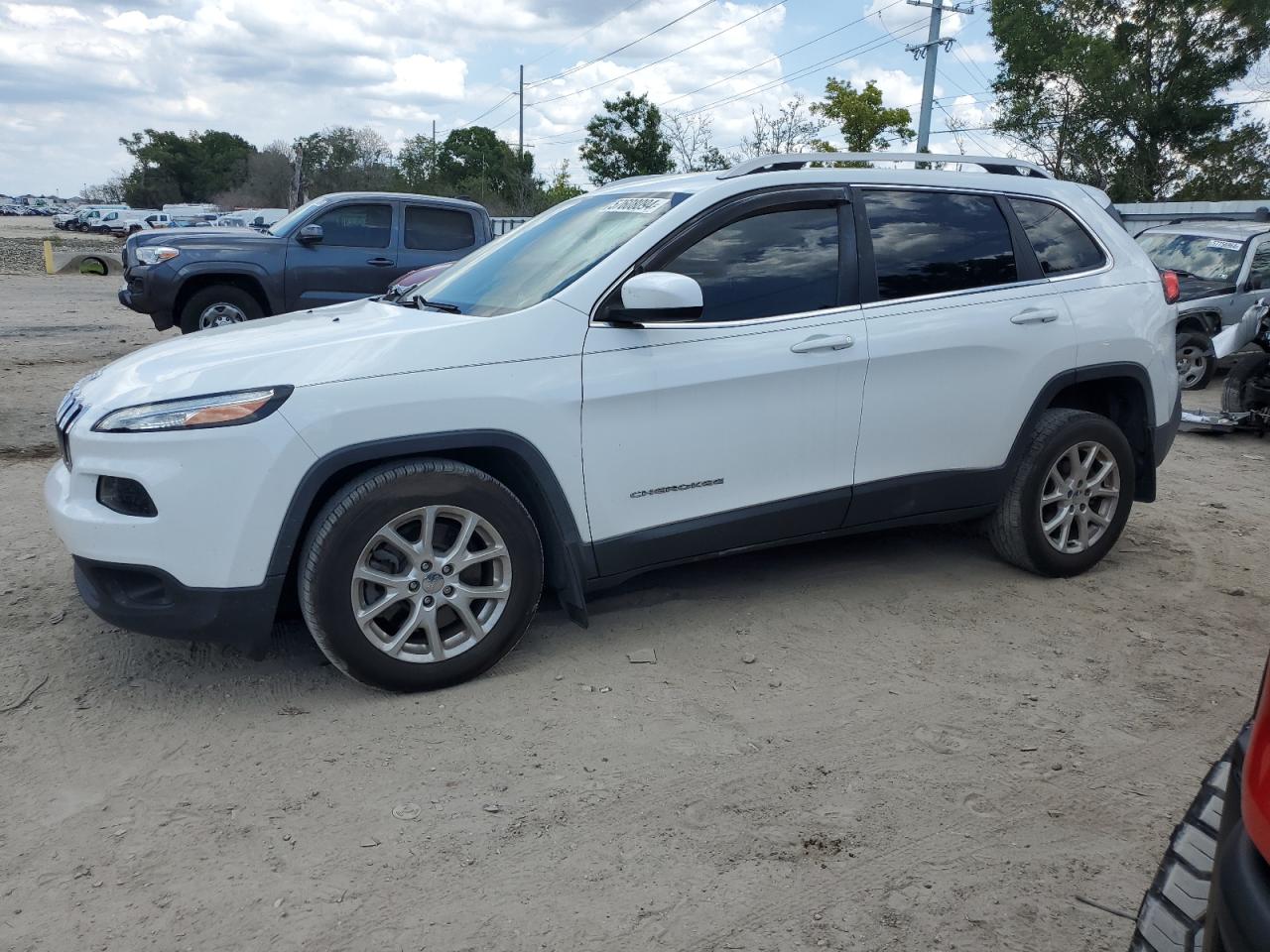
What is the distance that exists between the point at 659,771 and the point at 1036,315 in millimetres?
2730

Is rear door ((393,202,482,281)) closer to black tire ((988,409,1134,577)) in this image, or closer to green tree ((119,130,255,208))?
black tire ((988,409,1134,577))

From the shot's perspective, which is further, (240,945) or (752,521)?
(752,521)

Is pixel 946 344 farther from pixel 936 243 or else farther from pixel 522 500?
pixel 522 500

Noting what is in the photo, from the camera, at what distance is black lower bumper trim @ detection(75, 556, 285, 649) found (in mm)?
3475

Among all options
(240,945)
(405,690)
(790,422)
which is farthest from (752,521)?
(240,945)

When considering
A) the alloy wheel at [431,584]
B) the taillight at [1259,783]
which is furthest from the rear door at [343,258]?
the taillight at [1259,783]

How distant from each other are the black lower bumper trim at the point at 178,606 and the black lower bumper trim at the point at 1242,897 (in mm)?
2838

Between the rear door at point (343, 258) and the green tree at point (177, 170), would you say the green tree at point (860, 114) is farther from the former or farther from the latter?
the green tree at point (177, 170)

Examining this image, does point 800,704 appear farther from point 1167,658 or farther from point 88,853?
point 88,853

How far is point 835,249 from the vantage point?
4.42 m

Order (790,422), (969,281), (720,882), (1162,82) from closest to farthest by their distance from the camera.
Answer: (720,882) < (790,422) < (969,281) < (1162,82)

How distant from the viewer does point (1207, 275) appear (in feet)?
40.4

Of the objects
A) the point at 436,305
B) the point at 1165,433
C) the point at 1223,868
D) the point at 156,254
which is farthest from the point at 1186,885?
the point at 156,254

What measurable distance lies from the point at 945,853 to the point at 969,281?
2.64 meters
